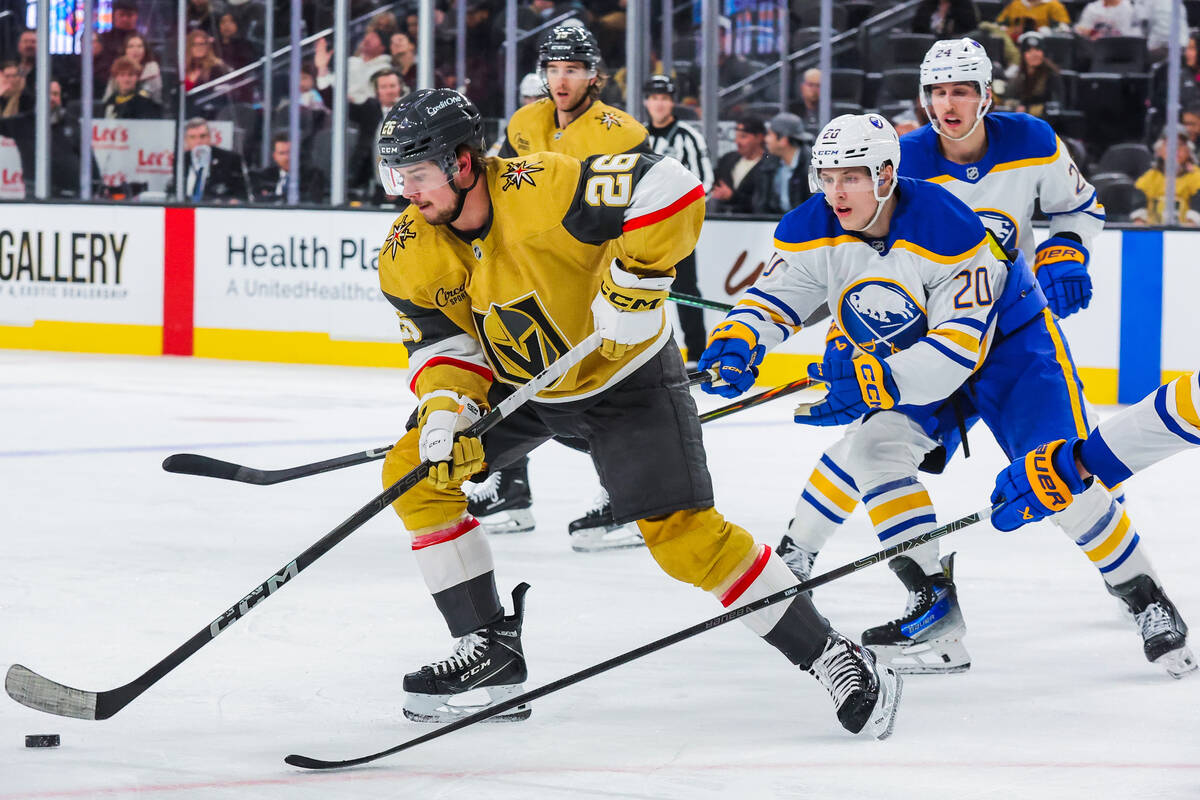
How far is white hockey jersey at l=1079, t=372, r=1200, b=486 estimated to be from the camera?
235 centimetres

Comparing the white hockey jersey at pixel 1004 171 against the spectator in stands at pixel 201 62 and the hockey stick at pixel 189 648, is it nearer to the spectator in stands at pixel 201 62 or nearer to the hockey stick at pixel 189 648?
the hockey stick at pixel 189 648

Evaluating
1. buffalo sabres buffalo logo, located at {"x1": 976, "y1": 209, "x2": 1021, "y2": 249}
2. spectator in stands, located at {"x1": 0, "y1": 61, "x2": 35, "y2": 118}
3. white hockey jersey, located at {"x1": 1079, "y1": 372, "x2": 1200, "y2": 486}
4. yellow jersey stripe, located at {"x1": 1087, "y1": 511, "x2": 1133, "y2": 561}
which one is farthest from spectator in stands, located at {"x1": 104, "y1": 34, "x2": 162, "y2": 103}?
white hockey jersey, located at {"x1": 1079, "y1": 372, "x2": 1200, "y2": 486}

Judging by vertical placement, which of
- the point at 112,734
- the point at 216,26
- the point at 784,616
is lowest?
the point at 112,734

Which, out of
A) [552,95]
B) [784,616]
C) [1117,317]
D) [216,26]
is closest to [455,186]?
[784,616]

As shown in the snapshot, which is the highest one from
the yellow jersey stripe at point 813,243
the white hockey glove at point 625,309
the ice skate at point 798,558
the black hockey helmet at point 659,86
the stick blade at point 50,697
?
the black hockey helmet at point 659,86

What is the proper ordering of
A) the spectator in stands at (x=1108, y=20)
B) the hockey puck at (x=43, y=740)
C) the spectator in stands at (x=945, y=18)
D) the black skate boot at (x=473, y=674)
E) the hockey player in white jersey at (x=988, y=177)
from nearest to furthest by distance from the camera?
1. the hockey puck at (x=43, y=740)
2. the black skate boot at (x=473, y=674)
3. the hockey player in white jersey at (x=988, y=177)
4. the spectator in stands at (x=1108, y=20)
5. the spectator in stands at (x=945, y=18)

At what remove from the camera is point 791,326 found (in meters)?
3.22

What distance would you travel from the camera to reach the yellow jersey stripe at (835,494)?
3.43 m

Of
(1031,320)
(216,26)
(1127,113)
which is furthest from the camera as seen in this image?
(216,26)

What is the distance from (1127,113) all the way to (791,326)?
570 centimetres

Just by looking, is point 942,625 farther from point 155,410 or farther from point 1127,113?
point 1127,113

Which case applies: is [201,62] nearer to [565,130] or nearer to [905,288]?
[565,130]

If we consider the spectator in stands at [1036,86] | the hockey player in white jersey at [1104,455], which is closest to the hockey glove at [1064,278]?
the hockey player in white jersey at [1104,455]

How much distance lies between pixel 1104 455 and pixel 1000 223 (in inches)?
54.1
